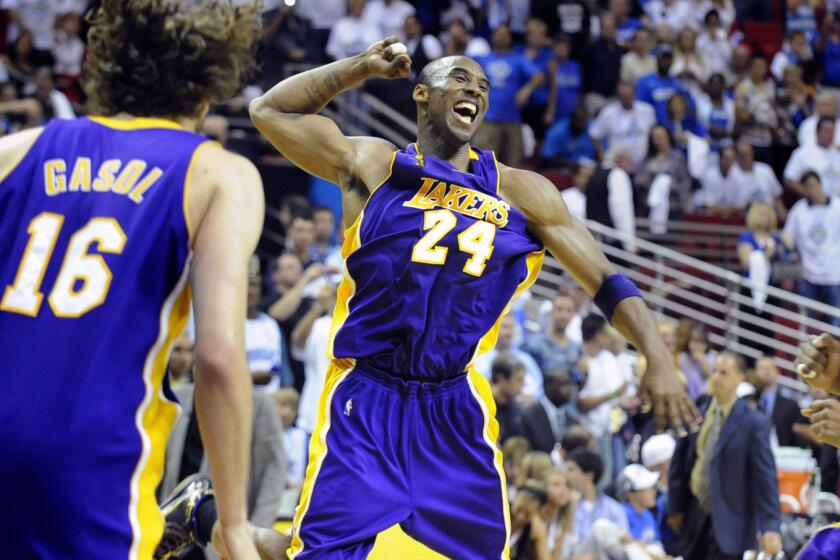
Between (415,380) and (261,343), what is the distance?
506 centimetres

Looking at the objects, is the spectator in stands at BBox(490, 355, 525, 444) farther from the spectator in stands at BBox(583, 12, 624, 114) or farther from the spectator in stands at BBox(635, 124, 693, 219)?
the spectator in stands at BBox(583, 12, 624, 114)

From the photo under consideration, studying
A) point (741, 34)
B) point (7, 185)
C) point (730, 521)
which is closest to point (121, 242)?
point (7, 185)

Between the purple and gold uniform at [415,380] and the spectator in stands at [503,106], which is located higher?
the purple and gold uniform at [415,380]

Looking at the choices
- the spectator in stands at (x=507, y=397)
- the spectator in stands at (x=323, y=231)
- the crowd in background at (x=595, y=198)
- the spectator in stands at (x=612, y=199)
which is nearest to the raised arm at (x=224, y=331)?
the crowd in background at (x=595, y=198)

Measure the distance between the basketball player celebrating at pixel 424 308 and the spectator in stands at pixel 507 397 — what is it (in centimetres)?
506

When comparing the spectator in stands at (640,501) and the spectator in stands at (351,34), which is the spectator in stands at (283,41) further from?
the spectator in stands at (640,501)

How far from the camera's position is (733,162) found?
55.0ft

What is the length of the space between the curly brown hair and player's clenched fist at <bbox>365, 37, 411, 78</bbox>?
180cm

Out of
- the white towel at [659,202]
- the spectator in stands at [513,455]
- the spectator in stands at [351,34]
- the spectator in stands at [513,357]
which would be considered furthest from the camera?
the spectator in stands at [351,34]

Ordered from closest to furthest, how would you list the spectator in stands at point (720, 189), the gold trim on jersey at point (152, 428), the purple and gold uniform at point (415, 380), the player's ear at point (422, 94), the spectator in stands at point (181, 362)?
the gold trim on jersey at point (152, 428) → the purple and gold uniform at point (415, 380) → the player's ear at point (422, 94) → the spectator in stands at point (181, 362) → the spectator in stands at point (720, 189)

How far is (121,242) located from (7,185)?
1.03 ft

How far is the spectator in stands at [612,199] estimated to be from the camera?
49.0ft

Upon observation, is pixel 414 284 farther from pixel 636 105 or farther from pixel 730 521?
pixel 636 105

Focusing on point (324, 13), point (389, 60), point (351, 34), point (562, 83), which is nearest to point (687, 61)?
point (562, 83)
